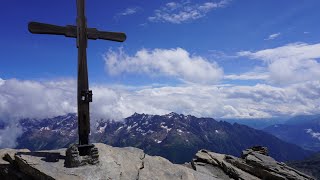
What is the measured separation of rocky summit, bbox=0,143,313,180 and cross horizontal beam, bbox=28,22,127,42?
28.5 ft

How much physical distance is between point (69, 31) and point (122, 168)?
10.5 m

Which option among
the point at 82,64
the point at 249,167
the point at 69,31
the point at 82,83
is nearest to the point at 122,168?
the point at 82,83

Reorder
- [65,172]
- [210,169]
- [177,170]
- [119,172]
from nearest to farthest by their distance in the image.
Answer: [65,172] < [119,172] < [177,170] < [210,169]

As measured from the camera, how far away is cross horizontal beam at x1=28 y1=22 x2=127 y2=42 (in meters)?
22.8

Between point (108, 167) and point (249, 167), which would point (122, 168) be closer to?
point (108, 167)

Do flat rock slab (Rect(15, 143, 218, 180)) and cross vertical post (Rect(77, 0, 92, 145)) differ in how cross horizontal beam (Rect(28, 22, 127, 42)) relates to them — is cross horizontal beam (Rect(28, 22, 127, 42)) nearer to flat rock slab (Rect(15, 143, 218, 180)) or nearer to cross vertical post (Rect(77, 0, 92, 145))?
cross vertical post (Rect(77, 0, 92, 145))

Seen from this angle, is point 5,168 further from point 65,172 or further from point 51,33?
point 51,33

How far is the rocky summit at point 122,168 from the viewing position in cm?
2179

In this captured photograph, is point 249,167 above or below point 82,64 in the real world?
below

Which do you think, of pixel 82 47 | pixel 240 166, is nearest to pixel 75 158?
pixel 82 47

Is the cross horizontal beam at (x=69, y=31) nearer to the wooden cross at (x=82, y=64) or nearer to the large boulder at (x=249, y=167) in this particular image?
the wooden cross at (x=82, y=64)

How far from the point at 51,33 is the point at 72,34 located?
1.48 m

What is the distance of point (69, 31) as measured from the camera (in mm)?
24125

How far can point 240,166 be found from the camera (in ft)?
113
